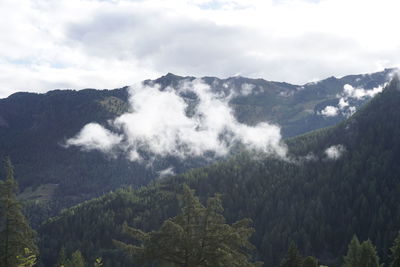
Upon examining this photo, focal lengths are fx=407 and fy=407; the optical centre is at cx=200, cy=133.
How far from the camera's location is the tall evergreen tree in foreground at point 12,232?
38.5 m

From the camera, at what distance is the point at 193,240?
27562 mm

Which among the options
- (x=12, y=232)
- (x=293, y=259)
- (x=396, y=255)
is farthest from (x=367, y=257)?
(x=12, y=232)

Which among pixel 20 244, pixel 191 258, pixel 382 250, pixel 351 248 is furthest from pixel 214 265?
pixel 382 250

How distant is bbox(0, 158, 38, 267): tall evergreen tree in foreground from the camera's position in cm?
3847

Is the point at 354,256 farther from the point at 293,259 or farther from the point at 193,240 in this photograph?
the point at 193,240

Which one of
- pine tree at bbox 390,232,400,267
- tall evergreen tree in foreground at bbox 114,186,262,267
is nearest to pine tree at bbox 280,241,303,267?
pine tree at bbox 390,232,400,267

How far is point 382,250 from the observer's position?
18212 centimetres

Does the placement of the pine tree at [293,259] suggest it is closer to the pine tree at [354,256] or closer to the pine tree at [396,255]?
the pine tree at [354,256]

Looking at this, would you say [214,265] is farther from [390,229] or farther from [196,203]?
[390,229]

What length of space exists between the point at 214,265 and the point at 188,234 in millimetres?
2674

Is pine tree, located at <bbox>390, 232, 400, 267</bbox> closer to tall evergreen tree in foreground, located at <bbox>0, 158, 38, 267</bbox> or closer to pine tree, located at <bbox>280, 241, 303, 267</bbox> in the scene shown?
pine tree, located at <bbox>280, 241, 303, 267</bbox>

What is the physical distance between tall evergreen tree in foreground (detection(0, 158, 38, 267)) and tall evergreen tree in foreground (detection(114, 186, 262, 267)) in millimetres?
15778

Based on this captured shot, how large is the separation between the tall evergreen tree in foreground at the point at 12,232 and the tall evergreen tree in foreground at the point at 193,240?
15.8 meters

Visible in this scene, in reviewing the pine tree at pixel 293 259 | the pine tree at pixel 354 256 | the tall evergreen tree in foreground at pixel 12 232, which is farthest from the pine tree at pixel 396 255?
the tall evergreen tree in foreground at pixel 12 232
